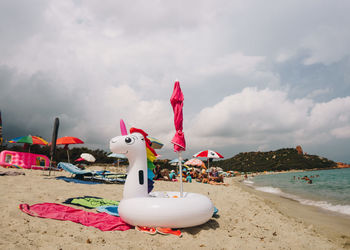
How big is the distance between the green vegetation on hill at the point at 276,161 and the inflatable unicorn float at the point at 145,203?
6276 centimetres

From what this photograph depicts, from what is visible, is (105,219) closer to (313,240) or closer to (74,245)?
(74,245)

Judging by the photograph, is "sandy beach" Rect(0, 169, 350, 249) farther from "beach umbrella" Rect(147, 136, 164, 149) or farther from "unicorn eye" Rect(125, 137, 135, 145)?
"beach umbrella" Rect(147, 136, 164, 149)

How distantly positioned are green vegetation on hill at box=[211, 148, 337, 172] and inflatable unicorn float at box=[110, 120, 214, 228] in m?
62.8

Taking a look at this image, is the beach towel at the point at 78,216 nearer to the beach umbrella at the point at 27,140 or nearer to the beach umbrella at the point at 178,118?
the beach umbrella at the point at 178,118

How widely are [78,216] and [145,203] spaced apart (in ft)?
4.77

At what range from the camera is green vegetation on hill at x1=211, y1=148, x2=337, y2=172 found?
221 ft

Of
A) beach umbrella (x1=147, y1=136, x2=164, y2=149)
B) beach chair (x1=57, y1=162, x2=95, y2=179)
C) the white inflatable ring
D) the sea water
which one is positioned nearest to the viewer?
the white inflatable ring

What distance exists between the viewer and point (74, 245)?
273 cm

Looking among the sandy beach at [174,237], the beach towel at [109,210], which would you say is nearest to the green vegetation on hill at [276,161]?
the sandy beach at [174,237]

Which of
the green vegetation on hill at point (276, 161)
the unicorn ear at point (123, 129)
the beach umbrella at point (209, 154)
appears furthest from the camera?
the green vegetation on hill at point (276, 161)

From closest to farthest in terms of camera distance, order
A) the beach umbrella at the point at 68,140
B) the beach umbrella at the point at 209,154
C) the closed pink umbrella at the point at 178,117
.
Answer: the closed pink umbrella at the point at 178,117 → the beach umbrella at the point at 68,140 → the beach umbrella at the point at 209,154

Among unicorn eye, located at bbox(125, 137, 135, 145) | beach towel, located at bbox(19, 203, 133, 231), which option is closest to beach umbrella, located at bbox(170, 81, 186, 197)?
unicorn eye, located at bbox(125, 137, 135, 145)

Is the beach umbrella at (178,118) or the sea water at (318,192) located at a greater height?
the beach umbrella at (178,118)

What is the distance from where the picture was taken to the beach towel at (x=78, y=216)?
357cm
